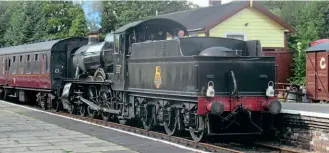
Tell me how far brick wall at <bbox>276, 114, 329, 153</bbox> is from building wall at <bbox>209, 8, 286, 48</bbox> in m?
13.9

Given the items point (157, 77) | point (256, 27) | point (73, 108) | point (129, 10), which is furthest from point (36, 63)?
Answer: point (129, 10)

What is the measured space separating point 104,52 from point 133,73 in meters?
2.57

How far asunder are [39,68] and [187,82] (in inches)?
462

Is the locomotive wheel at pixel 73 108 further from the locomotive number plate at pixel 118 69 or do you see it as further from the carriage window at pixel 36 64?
the locomotive number plate at pixel 118 69

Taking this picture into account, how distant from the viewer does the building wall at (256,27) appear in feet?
82.2

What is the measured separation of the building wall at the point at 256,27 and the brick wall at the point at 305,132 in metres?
13.9

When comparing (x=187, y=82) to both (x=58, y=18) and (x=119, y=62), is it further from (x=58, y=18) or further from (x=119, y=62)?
(x=58, y=18)

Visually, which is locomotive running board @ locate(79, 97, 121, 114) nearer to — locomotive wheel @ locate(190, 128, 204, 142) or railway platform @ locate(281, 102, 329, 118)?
locomotive wheel @ locate(190, 128, 204, 142)

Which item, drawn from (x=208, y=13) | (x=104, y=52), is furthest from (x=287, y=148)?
(x=208, y=13)

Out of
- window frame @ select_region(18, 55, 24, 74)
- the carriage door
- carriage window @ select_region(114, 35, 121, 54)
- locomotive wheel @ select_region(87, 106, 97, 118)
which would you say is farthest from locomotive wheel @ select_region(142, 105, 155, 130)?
window frame @ select_region(18, 55, 24, 74)

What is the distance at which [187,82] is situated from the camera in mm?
10430

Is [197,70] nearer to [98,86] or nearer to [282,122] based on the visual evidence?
[282,122]

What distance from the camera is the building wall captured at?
25.0m

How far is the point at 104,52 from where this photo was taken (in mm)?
15352
